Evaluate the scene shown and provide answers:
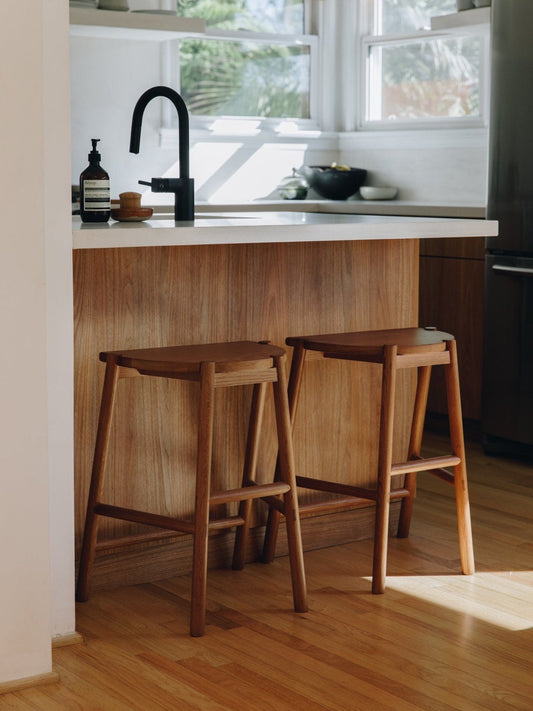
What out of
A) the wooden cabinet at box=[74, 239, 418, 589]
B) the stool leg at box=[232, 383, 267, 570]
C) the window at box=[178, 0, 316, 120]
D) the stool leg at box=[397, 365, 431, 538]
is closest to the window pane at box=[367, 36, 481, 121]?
the window at box=[178, 0, 316, 120]

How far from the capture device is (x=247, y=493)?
8.54 ft

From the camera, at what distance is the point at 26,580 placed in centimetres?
225

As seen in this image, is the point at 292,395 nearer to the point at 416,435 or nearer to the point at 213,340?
the point at 213,340

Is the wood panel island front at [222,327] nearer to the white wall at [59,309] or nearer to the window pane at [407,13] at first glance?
the white wall at [59,309]

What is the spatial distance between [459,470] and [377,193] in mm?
2723

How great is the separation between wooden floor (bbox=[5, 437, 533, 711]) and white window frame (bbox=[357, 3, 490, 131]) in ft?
8.22

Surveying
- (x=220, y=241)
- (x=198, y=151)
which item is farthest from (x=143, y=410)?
(x=198, y=151)

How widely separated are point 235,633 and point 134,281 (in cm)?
91

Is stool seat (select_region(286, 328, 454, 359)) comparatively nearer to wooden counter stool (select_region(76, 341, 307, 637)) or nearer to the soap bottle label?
wooden counter stool (select_region(76, 341, 307, 637))

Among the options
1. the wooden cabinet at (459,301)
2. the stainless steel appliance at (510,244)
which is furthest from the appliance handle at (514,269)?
the wooden cabinet at (459,301)

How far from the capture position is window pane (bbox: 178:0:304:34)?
540 centimetres

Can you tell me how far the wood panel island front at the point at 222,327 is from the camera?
8.95 ft

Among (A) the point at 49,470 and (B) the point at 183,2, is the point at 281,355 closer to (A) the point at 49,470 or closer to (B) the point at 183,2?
(A) the point at 49,470

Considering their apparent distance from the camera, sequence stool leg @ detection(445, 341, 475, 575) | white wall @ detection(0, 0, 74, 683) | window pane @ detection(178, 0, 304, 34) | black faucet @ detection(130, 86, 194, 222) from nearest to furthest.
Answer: white wall @ detection(0, 0, 74, 683) < black faucet @ detection(130, 86, 194, 222) < stool leg @ detection(445, 341, 475, 575) < window pane @ detection(178, 0, 304, 34)
